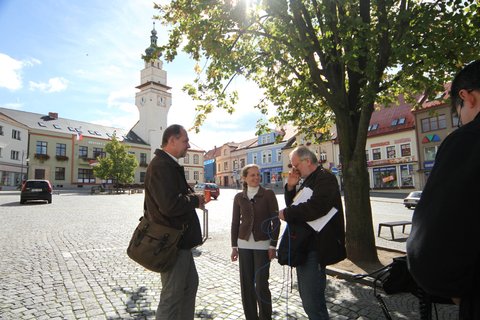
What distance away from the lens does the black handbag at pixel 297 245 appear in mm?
3016

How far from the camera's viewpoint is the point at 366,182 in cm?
685

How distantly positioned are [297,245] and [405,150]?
1505 inches

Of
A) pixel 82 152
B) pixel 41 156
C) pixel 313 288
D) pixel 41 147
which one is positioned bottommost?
pixel 313 288

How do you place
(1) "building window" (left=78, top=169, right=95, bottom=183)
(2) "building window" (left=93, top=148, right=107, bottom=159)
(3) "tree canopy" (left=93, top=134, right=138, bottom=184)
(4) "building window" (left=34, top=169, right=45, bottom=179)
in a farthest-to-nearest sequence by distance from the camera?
(2) "building window" (left=93, top=148, right=107, bottom=159) → (1) "building window" (left=78, top=169, right=95, bottom=183) → (4) "building window" (left=34, top=169, right=45, bottom=179) → (3) "tree canopy" (left=93, top=134, right=138, bottom=184)

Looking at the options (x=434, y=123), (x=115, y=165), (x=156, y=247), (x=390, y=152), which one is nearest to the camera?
(x=156, y=247)

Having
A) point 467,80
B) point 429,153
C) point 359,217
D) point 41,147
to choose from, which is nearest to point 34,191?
point 359,217

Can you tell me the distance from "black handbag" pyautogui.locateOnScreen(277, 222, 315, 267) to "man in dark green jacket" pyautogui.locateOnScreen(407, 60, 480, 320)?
5.82 ft

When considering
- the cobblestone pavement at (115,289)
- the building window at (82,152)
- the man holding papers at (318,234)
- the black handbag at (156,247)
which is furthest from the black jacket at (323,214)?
the building window at (82,152)

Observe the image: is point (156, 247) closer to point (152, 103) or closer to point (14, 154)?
point (14, 154)

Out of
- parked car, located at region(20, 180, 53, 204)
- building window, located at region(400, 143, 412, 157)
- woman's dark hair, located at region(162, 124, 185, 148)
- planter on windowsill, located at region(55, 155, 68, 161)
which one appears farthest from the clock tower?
woman's dark hair, located at region(162, 124, 185, 148)

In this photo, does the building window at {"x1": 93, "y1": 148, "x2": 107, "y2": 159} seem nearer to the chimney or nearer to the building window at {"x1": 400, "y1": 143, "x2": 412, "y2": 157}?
the chimney

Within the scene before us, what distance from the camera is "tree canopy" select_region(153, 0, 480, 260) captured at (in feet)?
19.5

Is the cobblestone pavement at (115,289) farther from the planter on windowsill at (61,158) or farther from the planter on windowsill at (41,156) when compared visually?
the planter on windowsill at (61,158)

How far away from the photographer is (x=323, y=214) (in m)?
→ 3.00
